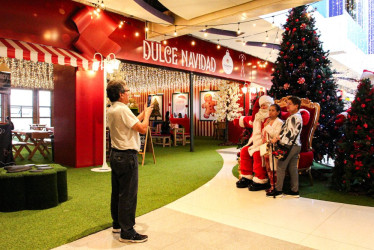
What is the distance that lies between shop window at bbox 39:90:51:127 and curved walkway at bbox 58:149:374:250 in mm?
16377

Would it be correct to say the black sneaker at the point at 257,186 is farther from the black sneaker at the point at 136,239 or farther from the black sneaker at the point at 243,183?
the black sneaker at the point at 136,239

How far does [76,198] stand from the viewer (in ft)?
14.0

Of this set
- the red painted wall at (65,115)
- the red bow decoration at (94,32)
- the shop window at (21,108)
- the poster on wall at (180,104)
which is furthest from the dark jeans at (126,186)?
the shop window at (21,108)

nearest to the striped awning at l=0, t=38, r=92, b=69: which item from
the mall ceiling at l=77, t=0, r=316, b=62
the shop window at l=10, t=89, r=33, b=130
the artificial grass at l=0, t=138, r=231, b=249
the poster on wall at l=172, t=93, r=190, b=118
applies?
the mall ceiling at l=77, t=0, r=316, b=62

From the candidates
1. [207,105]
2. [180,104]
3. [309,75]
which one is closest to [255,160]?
[309,75]

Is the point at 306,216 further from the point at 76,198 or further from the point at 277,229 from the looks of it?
the point at 76,198

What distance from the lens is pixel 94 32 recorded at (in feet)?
22.3

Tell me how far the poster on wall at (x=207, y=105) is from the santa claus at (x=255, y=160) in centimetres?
1146

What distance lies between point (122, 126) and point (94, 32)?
4.88 m

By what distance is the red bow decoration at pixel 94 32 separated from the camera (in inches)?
258

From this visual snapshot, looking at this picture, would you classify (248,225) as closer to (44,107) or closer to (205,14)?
(205,14)

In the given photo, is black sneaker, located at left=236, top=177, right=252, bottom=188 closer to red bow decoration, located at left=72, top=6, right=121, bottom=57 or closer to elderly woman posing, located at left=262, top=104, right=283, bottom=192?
elderly woman posing, located at left=262, top=104, right=283, bottom=192

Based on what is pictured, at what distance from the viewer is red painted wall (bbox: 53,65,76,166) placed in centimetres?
694

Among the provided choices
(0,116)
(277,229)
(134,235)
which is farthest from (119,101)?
(0,116)
